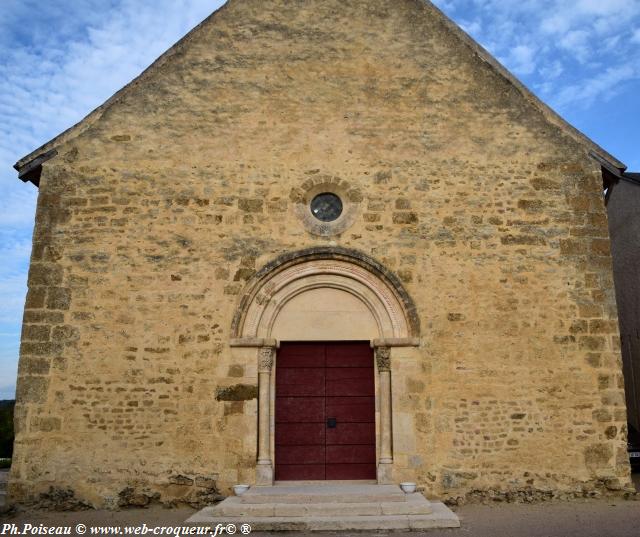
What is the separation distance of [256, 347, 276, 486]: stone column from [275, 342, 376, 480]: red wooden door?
0.86 ft

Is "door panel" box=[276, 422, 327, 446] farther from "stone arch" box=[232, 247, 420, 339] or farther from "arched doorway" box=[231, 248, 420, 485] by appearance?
"stone arch" box=[232, 247, 420, 339]

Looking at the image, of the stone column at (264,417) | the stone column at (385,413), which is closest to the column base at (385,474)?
the stone column at (385,413)

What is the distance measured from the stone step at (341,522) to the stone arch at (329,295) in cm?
243

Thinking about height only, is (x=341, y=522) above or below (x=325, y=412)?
below

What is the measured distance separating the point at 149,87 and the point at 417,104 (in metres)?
4.07

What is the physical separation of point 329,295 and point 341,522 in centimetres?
314

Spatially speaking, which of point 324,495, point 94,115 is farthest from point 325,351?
point 94,115

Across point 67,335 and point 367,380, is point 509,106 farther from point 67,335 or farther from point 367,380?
point 67,335

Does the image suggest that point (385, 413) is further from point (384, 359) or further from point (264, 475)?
point (264, 475)

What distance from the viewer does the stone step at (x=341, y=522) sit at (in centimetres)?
645

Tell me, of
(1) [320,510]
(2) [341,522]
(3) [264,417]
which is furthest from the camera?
(3) [264,417]

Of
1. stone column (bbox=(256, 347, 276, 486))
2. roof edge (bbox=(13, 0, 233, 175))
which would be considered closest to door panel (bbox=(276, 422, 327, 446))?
stone column (bbox=(256, 347, 276, 486))

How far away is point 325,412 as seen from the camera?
8.34m

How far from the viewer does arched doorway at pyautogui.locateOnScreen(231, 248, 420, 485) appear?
8.14 meters
